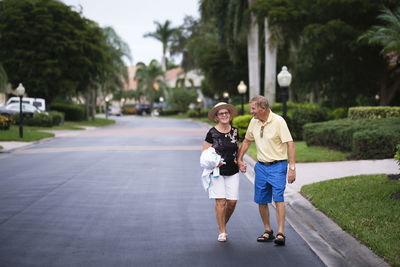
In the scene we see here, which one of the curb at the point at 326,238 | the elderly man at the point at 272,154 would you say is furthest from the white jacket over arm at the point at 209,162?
the curb at the point at 326,238

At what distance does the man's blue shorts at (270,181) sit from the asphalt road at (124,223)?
1.87ft

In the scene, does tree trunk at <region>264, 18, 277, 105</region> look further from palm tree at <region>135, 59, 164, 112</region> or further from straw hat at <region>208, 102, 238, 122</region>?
palm tree at <region>135, 59, 164, 112</region>

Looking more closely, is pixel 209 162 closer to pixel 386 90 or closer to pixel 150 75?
pixel 386 90

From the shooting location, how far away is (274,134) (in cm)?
580

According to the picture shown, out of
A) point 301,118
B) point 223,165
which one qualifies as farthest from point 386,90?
point 223,165

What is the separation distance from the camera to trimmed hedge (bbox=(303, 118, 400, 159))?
1317cm

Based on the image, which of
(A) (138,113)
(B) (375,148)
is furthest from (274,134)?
(A) (138,113)

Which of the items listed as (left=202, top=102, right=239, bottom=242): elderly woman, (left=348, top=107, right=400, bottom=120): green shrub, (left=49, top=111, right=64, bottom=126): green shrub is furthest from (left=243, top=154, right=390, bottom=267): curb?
(left=49, top=111, right=64, bottom=126): green shrub

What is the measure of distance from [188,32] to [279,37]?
44908mm

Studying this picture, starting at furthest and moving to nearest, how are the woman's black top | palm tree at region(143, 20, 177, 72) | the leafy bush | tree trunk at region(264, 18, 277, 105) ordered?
1. palm tree at region(143, 20, 177, 72)
2. tree trunk at region(264, 18, 277, 105)
3. the leafy bush
4. the woman's black top

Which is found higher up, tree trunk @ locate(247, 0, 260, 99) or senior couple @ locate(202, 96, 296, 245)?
tree trunk @ locate(247, 0, 260, 99)

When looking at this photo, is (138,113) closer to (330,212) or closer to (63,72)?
(63,72)

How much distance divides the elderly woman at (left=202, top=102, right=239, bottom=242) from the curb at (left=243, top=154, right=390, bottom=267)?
3.58 feet

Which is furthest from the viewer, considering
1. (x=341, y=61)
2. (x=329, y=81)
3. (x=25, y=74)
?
(x=25, y=74)
